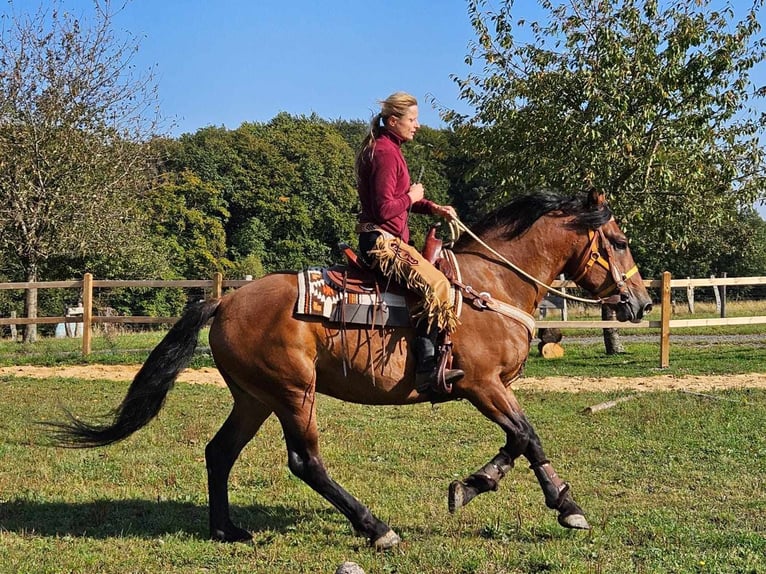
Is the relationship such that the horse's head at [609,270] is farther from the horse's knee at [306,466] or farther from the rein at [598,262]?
the horse's knee at [306,466]

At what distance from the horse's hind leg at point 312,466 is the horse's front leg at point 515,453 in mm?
557

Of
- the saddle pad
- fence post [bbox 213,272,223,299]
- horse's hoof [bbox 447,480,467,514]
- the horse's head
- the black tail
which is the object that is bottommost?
horse's hoof [bbox 447,480,467,514]

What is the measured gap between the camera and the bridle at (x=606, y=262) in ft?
19.1

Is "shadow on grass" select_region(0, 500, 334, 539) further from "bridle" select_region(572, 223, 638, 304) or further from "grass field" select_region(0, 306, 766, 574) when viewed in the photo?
"bridle" select_region(572, 223, 638, 304)

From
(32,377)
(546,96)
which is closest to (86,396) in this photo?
(32,377)

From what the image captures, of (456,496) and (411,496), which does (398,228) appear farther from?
(411,496)

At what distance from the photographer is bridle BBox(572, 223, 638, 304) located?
5.82m

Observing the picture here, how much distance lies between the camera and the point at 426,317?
5207 mm

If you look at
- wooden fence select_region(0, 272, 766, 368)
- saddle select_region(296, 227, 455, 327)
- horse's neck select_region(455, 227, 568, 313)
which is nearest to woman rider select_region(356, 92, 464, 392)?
saddle select_region(296, 227, 455, 327)

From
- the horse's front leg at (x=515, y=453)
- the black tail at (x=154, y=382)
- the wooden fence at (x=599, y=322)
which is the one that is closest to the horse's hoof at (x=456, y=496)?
the horse's front leg at (x=515, y=453)

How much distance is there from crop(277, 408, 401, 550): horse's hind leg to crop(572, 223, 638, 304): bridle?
234 cm

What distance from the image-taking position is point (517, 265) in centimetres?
577

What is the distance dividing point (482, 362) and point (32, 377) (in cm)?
1145

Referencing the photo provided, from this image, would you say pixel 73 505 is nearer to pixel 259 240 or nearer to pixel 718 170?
pixel 718 170
